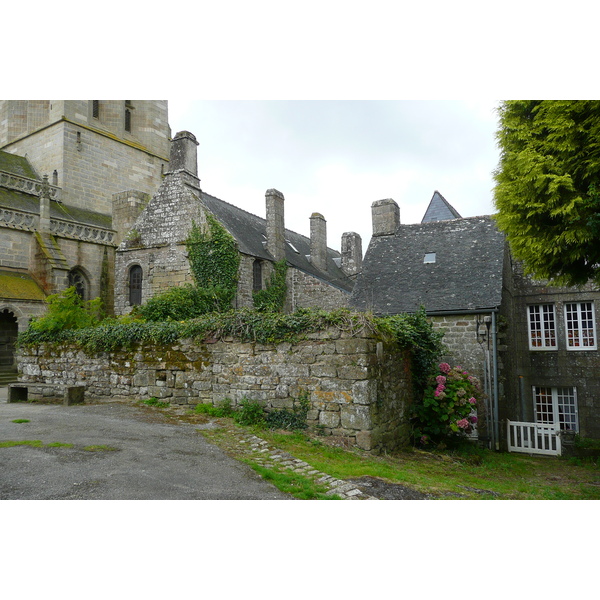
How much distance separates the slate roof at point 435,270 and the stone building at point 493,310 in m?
0.03

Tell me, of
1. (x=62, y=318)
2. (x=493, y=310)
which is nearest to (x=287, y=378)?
(x=493, y=310)

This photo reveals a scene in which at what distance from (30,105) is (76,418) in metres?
23.6

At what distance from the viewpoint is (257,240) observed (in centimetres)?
2089

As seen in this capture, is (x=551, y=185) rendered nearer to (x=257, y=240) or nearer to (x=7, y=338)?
(x=257, y=240)

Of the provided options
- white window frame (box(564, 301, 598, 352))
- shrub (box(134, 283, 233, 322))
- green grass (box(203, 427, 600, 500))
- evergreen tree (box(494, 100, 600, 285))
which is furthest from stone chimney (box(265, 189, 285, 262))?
evergreen tree (box(494, 100, 600, 285))

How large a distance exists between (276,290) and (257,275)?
1092mm

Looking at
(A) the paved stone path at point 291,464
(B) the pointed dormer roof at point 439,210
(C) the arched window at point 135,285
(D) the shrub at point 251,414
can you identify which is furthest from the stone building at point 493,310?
(C) the arched window at point 135,285

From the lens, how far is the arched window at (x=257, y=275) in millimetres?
19109

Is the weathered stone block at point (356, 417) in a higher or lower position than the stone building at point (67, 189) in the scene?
lower

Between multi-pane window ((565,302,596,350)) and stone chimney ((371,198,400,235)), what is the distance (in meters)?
6.20

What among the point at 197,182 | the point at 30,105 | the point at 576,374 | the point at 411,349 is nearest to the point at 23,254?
the point at 197,182

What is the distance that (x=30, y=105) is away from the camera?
25.6m

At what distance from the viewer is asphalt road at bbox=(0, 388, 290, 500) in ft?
15.6

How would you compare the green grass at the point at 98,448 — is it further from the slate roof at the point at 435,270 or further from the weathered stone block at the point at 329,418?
the slate roof at the point at 435,270
